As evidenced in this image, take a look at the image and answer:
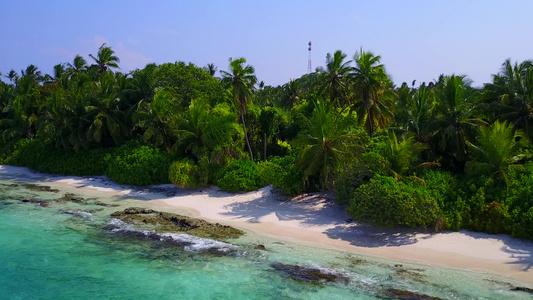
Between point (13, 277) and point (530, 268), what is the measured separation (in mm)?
18266

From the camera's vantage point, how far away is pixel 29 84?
46.8 m

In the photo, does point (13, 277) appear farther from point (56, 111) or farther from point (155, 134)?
point (56, 111)

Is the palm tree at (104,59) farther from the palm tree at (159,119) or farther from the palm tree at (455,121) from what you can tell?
the palm tree at (455,121)

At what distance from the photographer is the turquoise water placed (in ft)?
44.5

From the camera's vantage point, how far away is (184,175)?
27469 millimetres

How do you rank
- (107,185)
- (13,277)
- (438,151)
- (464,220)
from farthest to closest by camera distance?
(107,185) → (438,151) → (464,220) → (13,277)

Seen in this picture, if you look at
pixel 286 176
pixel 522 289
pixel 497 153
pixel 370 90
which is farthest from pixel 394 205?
pixel 370 90

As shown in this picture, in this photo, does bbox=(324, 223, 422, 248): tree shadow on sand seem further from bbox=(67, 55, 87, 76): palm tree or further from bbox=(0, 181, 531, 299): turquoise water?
bbox=(67, 55, 87, 76): palm tree

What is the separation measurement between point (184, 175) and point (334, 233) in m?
12.1

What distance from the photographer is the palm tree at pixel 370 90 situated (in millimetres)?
28047

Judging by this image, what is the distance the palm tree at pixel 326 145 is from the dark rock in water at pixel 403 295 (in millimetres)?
8886

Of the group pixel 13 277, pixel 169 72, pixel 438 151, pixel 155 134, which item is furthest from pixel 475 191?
pixel 169 72

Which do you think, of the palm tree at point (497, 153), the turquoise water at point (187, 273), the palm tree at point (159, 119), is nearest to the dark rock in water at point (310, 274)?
the turquoise water at point (187, 273)

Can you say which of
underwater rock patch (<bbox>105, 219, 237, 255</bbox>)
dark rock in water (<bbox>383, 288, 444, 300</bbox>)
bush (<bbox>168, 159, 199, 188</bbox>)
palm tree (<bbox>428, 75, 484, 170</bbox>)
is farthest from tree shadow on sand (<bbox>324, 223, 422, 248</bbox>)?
bush (<bbox>168, 159, 199, 188</bbox>)
